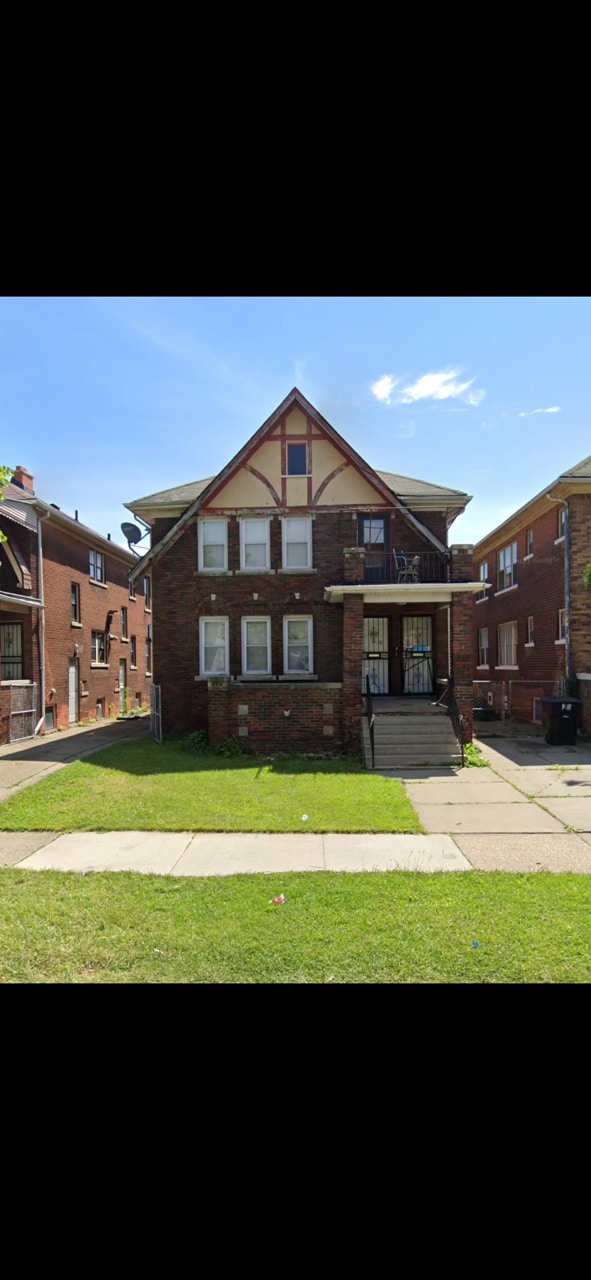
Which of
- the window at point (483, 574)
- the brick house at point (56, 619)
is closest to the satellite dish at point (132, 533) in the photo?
the brick house at point (56, 619)

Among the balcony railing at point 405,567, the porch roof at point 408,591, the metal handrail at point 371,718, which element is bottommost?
the metal handrail at point 371,718

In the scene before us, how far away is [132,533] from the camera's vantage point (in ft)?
60.0

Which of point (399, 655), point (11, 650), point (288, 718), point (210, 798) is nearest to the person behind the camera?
point (210, 798)

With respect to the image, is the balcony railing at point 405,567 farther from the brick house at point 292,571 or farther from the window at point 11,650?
the window at point 11,650

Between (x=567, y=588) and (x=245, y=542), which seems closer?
(x=245, y=542)

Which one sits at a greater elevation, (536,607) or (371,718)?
(536,607)

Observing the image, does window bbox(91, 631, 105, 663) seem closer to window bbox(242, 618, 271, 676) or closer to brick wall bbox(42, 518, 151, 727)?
brick wall bbox(42, 518, 151, 727)

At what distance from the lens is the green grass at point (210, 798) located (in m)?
7.16

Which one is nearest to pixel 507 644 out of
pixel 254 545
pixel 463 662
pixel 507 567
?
pixel 507 567

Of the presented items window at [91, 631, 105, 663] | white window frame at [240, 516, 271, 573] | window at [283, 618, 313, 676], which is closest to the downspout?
window at [283, 618, 313, 676]

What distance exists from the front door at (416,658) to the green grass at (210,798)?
438 cm

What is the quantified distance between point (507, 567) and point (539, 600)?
3.68 metres

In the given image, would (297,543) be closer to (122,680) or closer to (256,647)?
(256,647)
